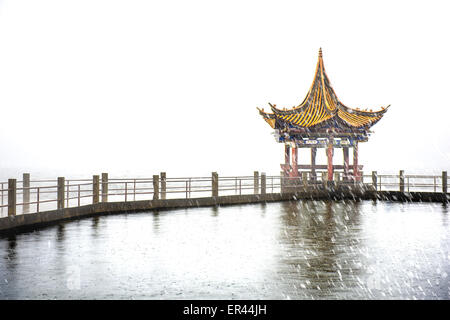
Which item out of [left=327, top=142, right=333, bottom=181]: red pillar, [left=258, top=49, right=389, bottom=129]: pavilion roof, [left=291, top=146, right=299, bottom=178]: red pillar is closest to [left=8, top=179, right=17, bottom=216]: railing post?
[left=258, top=49, right=389, bottom=129]: pavilion roof

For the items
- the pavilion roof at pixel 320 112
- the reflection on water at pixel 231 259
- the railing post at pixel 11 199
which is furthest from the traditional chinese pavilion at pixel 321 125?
the railing post at pixel 11 199

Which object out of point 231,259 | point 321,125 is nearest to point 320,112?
point 321,125

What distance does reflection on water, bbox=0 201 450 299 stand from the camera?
21.5 ft

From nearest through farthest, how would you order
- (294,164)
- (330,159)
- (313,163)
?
(294,164) < (330,159) < (313,163)

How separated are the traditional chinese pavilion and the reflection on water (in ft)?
49.0

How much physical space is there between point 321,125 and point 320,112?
1060 millimetres

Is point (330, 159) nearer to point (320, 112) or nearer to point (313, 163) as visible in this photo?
point (313, 163)

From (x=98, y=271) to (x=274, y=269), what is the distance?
269 centimetres

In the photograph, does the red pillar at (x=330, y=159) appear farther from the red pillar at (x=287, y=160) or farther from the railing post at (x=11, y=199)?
the railing post at (x=11, y=199)

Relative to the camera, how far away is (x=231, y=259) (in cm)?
887

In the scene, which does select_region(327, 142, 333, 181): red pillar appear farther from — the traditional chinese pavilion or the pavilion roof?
the pavilion roof

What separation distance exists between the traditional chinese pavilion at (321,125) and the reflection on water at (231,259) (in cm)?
1492
